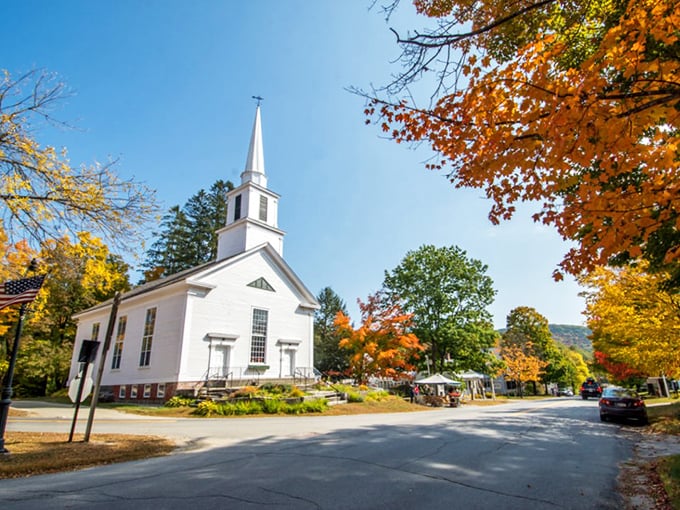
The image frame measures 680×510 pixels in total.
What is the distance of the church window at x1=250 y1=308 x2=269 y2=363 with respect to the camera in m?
23.0

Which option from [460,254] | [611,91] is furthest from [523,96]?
[460,254]

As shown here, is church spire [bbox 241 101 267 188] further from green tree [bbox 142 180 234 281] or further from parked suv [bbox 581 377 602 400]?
parked suv [bbox 581 377 602 400]

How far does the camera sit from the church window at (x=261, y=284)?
24062 millimetres

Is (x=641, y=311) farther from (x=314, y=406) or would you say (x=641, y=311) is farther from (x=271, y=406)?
(x=271, y=406)

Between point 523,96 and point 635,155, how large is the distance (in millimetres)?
1349

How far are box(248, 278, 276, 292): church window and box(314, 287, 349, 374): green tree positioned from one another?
23963 mm

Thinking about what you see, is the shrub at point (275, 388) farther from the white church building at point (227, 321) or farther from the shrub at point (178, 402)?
the shrub at point (178, 402)

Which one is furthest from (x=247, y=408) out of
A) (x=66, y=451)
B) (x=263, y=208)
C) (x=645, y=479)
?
(x=263, y=208)

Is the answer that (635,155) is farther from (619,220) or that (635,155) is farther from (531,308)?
(531,308)

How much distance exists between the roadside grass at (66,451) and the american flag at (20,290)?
3.09 m

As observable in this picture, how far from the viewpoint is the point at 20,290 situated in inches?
328

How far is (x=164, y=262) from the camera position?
4753 cm

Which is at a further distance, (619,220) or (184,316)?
(184,316)

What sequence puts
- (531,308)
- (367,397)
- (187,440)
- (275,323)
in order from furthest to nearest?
(531,308) < (275,323) < (367,397) < (187,440)
